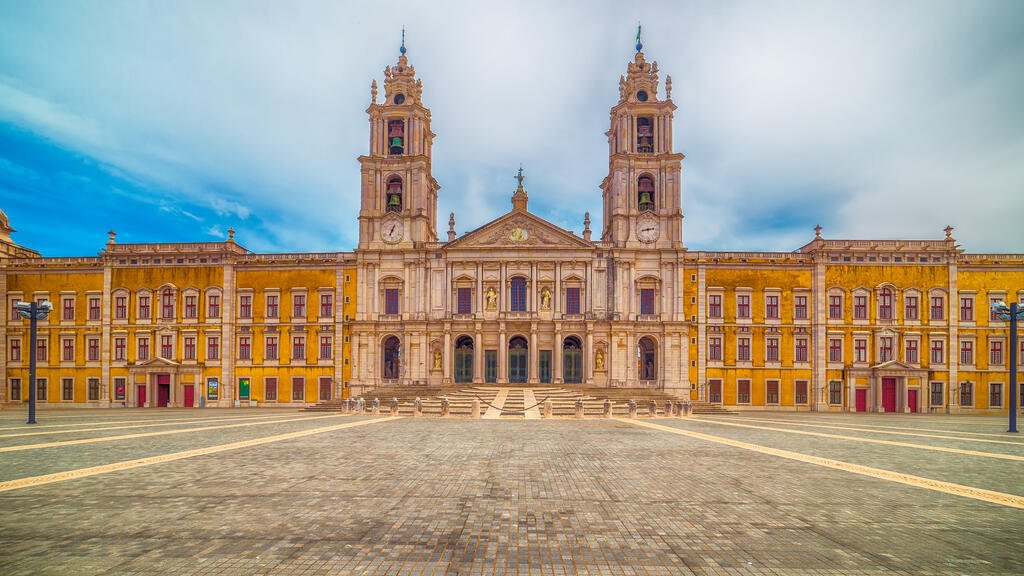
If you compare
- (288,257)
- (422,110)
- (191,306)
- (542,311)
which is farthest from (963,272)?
(191,306)

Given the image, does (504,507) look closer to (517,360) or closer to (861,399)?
(517,360)

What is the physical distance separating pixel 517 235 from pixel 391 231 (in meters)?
10.4

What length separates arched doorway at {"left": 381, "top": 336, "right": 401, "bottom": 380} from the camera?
41.8 metres

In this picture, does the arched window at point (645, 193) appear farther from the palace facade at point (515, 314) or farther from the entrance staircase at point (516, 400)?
the entrance staircase at point (516, 400)

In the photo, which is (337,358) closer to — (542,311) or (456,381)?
(456,381)

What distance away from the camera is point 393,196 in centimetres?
4366

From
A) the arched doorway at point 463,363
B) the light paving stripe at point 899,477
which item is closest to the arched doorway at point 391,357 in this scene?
the arched doorway at point 463,363

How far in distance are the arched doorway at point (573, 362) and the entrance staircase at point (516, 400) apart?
2.83 metres

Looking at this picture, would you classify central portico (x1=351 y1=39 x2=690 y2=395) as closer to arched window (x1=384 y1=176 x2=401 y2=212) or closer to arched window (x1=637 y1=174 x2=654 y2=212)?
arched window (x1=637 y1=174 x2=654 y2=212)

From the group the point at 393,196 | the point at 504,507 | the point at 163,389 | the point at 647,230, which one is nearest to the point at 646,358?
the point at 647,230

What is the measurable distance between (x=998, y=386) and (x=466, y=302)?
3962 cm

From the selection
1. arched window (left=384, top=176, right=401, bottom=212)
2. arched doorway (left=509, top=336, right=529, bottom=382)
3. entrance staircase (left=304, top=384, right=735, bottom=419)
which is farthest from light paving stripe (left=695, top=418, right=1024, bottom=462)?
arched window (left=384, top=176, right=401, bottom=212)

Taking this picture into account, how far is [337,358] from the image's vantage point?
1607 inches

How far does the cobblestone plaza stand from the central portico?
22.3 m
